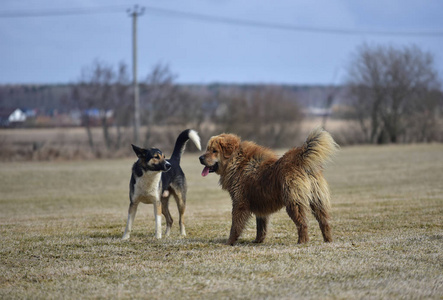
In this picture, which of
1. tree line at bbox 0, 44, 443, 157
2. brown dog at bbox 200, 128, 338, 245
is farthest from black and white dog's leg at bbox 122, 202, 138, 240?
tree line at bbox 0, 44, 443, 157

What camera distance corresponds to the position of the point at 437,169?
81.8ft

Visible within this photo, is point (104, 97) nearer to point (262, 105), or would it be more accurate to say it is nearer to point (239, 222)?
point (262, 105)

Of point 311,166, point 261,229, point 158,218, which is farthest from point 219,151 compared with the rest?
point 158,218

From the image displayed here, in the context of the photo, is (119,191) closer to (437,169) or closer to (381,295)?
(437,169)

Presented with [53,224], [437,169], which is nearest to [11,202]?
[53,224]

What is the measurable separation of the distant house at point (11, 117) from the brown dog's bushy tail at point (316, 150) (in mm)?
31959

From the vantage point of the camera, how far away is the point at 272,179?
7918mm

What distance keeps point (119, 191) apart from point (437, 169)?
48.6 feet

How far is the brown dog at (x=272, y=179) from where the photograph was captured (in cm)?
771

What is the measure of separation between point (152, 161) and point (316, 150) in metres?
2.98

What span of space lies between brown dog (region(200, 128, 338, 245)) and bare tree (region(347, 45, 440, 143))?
45.0m

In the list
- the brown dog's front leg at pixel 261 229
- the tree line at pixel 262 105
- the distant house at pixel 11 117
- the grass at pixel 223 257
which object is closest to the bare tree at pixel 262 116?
the tree line at pixel 262 105

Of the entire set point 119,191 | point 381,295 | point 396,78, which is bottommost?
point 119,191

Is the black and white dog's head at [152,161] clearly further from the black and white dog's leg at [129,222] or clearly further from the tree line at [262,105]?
the tree line at [262,105]
